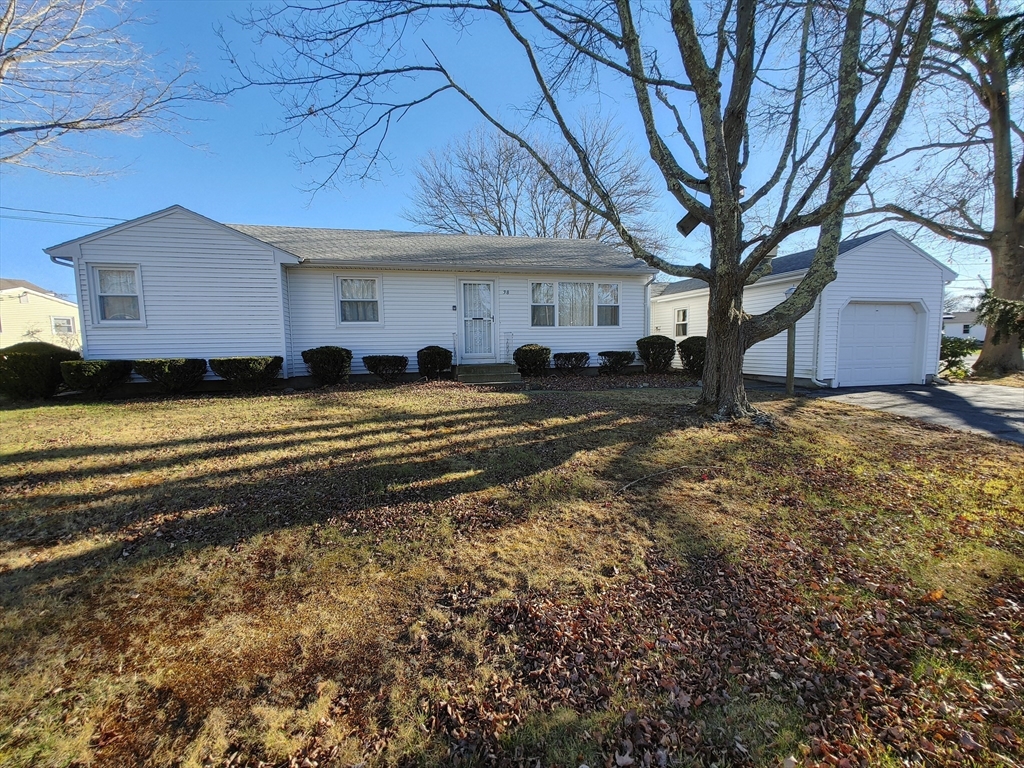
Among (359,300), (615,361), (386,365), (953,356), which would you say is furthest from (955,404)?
(359,300)

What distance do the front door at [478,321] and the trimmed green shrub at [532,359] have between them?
881 millimetres

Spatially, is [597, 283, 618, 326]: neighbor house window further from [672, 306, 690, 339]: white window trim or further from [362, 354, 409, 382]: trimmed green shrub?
[362, 354, 409, 382]: trimmed green shrub

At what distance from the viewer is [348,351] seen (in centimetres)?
1062

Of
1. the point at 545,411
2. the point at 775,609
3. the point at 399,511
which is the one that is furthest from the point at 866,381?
the point at 399,511

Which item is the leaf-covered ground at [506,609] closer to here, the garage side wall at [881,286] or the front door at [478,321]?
the garage side wall at [881,286]

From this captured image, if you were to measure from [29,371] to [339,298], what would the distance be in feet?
19.7

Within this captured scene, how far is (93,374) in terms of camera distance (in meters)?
8.81

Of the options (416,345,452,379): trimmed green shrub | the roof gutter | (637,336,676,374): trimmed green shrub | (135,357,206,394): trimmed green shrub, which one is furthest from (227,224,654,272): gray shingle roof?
(135,357,206,394): trimmed green shrub

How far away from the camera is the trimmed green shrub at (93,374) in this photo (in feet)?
28.5

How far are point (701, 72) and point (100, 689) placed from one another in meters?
7.91

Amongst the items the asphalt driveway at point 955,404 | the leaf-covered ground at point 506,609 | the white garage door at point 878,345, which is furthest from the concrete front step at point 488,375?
the white garage door at point 878,345

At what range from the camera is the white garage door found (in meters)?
11.4

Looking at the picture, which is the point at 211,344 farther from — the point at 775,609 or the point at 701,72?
the point at 775,609

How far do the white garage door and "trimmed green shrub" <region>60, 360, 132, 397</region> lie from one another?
16.8 m
